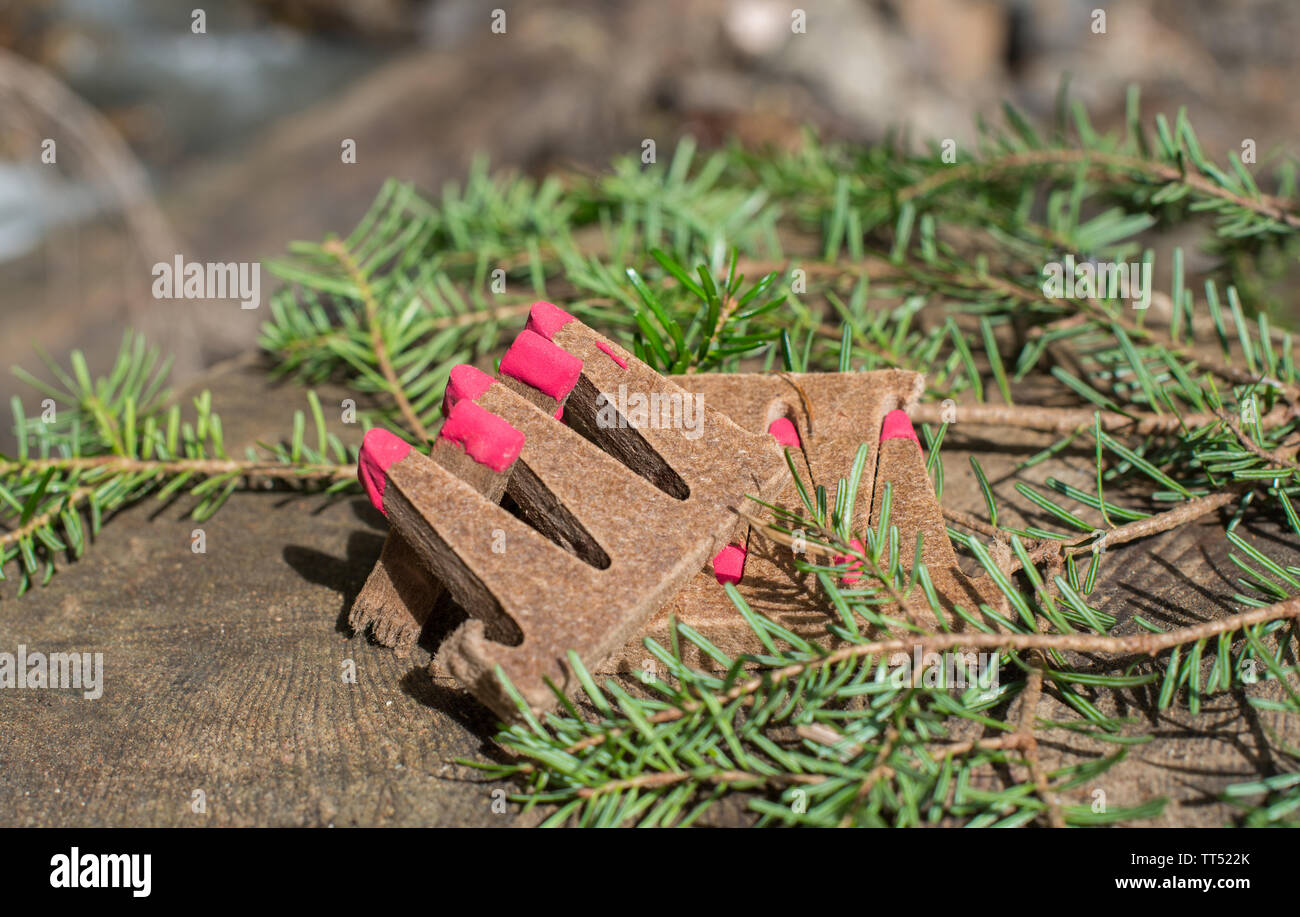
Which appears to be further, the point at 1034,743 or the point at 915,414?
the point at 915,414

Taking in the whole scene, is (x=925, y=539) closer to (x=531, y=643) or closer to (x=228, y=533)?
(x=531, y=643)

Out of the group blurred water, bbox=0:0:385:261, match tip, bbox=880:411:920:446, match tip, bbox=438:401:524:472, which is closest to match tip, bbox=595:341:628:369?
match tip, bbox=438:401:524:472

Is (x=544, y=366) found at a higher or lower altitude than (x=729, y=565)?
higher

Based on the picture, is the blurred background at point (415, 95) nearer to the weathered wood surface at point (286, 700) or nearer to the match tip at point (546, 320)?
the weathered wood surface at point (286, 700)

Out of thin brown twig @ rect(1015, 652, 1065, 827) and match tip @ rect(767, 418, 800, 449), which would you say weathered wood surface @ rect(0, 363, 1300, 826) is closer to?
thin brown twig @ rect(1015, 652, 1065, 827)

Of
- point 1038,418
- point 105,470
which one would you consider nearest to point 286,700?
point 105,470

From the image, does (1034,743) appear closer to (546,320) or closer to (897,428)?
(897,428)
